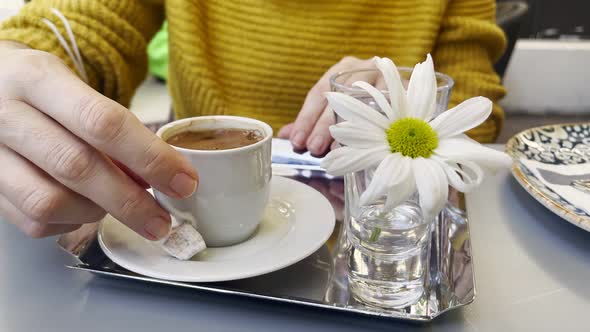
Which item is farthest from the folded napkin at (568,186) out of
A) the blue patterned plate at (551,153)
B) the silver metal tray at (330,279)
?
the silver metal tray at (330,279)

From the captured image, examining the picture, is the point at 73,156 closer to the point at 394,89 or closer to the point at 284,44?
the point at 394,89

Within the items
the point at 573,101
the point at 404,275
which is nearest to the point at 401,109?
the point at 404,275

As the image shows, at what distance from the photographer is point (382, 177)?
0.30m

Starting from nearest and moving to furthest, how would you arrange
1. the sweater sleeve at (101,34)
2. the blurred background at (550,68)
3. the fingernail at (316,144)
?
1. the fingernail at (316,144)
2. the sweater sleeve at (101,34)
3. the blurred background at (550,68)

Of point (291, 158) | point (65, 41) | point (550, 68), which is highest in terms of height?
point (65, 41)

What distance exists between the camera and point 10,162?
409mm

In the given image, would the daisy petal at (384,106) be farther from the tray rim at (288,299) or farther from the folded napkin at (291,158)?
the folded napkin at (291,158)

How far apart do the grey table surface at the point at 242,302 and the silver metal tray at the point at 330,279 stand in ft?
0.03

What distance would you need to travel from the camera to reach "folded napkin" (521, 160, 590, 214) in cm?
50

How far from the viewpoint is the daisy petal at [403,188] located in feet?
0.98

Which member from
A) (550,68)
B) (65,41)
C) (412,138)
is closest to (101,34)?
(65,41)

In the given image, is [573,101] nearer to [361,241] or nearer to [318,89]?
[318,89]

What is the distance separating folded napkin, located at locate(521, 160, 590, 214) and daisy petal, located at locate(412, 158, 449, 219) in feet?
0.84

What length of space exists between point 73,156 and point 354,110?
0.68 feet
